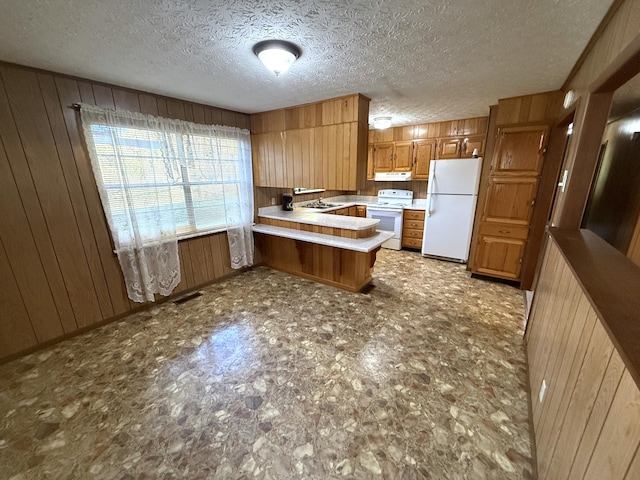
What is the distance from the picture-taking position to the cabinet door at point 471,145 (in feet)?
13.6

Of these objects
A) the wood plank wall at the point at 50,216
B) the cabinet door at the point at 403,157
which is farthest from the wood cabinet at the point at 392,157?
the wood plank wall at the point at 50,216

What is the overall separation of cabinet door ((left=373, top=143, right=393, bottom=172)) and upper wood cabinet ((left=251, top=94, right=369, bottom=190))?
2125mm

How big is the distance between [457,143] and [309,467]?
4856mm

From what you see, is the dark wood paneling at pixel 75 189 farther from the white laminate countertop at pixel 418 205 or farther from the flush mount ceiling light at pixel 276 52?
the white laminate countertop at pixel 418 205

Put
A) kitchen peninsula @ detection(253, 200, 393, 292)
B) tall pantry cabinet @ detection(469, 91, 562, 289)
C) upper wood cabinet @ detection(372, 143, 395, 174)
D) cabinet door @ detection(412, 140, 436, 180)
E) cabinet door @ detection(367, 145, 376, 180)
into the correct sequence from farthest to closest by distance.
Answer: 1. cabinet door @ detection(367, 145, 376, 180)
2. upper wood cabinet @ detection(372, 143, 395, 174)
3. cabinet door @ detection(412, 140, 436, 180)
4. kitchen peninsula @ detection(253, 200, 393, 292)
5. tall pantry cabinet @ detection(469, 91, 562, 289)

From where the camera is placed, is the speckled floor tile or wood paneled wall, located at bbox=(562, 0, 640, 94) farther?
the speckled floor tile

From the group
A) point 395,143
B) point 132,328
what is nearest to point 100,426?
point 132,328

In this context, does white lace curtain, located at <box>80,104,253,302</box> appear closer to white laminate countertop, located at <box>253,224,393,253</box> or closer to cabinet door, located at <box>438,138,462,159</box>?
white laminate countertop, located at <box>253,224,393,253</box>

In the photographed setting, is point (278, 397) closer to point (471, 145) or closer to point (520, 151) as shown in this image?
point (520, 151)

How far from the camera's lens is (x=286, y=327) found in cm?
253

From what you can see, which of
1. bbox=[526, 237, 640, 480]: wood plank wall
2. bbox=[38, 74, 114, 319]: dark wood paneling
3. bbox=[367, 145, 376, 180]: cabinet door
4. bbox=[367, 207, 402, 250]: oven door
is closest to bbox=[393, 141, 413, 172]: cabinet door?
bbox=[367, 145, 376, 180]: cabinet door

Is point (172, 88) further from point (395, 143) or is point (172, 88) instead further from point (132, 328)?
point (395, 143)

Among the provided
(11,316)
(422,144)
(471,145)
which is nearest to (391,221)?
(422,144)

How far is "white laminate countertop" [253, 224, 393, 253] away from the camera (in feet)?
9.69
